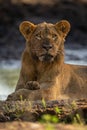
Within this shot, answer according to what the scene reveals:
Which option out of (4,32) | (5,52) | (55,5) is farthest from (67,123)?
(55,5)

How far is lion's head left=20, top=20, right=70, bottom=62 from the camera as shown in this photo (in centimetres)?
1102

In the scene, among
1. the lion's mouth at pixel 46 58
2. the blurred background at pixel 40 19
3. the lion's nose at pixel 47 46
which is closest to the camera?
the lion's nose at pixel 47 46

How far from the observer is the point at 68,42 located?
2517cm

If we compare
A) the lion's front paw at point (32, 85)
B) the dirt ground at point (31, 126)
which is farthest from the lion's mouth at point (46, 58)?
the dirt ground at point (31, 126)

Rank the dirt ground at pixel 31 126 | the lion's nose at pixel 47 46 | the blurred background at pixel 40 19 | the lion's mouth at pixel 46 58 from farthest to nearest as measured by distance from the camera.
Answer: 1. the blurred background at pixel 40 19
2. the lion's mouth at pixel 46 58
3. the lion's nose at pixel 47 46
4. the dirt ground at pixel 31 126

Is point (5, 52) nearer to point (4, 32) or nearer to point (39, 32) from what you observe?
point (4, 32)

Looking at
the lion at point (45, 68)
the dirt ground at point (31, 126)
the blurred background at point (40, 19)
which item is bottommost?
the dirt ground at point (31, 126)

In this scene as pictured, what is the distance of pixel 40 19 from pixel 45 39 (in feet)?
47.7

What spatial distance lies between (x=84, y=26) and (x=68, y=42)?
87 cm

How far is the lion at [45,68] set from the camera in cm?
1104

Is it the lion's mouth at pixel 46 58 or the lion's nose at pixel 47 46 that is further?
the lion's mouth at pixel 46 58

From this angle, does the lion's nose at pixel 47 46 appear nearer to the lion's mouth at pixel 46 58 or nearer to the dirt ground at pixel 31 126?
the lion's mouth at pixel 46 58

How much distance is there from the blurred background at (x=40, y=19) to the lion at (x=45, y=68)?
400 inches

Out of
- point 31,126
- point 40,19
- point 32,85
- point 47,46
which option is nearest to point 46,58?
point 47,46
